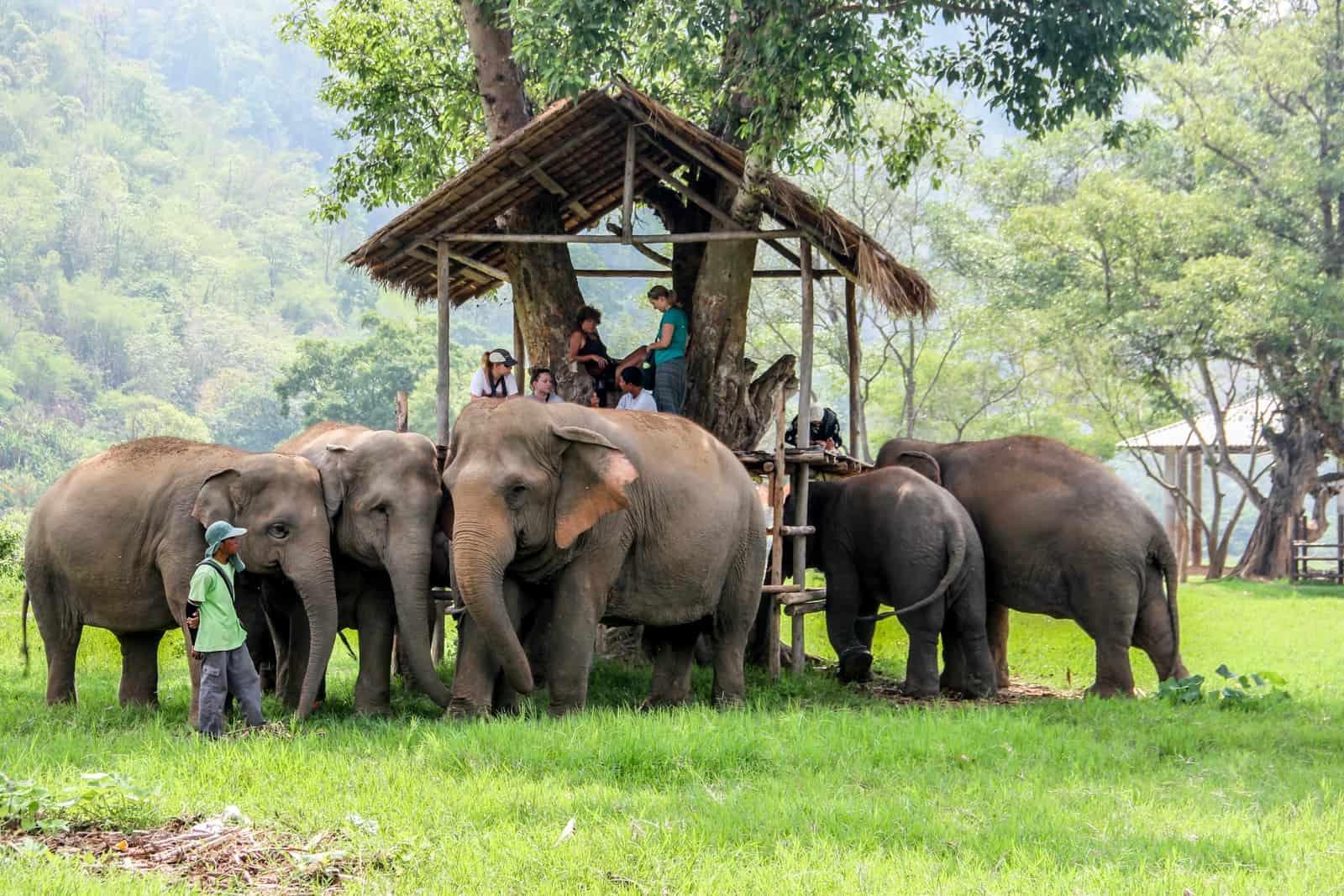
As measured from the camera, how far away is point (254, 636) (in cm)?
926

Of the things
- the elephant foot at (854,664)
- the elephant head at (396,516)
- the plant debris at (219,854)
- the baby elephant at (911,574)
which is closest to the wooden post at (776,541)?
the baby elephant at (911,574)

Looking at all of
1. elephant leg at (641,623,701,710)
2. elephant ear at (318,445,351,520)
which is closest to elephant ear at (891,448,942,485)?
elephant leg at (641,623,701,710)

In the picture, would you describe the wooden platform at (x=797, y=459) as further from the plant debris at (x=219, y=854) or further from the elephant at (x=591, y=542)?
the plant debris at (x=219, y=854)

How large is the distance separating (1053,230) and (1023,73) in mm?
17999

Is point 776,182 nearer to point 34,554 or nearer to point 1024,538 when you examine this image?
point 1024,538

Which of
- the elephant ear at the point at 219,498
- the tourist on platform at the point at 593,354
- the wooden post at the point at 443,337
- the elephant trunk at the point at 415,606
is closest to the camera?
the elephant trunk at the point at 415,606

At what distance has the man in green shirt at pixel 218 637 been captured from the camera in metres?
7.87

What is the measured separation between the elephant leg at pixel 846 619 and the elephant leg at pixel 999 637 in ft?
3.94

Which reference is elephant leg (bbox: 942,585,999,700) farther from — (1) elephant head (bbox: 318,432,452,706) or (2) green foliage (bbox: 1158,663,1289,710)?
(1) elephant head (bbox: 318,432,452,706)

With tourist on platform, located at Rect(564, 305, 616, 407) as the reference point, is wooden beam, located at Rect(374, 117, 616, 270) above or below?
above

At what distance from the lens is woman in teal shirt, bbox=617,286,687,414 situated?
11953 mm

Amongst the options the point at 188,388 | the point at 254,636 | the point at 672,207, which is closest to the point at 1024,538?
the point at 672,207

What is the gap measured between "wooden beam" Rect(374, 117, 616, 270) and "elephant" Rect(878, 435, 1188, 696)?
3.81 metres

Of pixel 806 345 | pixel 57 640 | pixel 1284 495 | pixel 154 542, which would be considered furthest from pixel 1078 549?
pixel 1284 495
